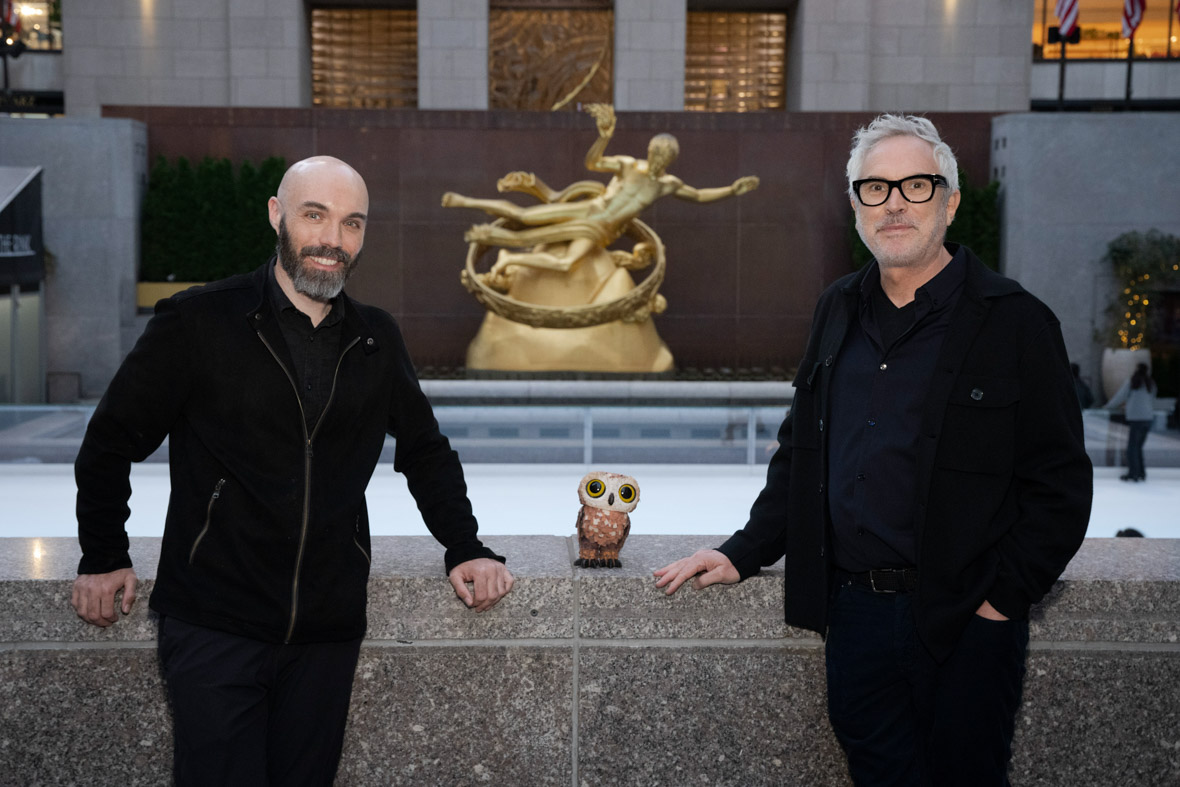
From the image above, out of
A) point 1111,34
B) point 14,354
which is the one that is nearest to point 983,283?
point 14,354

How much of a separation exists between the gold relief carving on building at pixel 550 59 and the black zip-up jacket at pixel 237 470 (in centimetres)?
2178

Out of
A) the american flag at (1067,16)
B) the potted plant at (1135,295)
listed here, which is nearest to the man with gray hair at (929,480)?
the potted plant at (1135,295)

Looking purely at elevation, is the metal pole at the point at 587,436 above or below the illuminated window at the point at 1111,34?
below

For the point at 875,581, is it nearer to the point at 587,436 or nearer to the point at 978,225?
the point at 587,436

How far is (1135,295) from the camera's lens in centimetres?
1711

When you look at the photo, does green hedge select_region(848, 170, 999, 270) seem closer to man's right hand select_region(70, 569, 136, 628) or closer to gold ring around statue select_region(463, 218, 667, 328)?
gold ring around statue select_region(463, 218, 667, 328)

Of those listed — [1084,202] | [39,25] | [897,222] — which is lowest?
[897,222]

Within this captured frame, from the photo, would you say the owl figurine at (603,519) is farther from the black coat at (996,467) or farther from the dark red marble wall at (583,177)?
the dark red marble wall at (583,177)

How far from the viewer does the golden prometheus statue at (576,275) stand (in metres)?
14.1

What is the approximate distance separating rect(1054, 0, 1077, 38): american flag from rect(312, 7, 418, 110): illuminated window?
12.4 meters

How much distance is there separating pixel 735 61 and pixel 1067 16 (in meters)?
6.53

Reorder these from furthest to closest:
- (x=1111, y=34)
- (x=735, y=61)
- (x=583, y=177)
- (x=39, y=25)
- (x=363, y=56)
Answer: (x=1111, y=34) < (x=39, y=25) < (x=735, y=61) < (x=363, y=56) < (x=583, y=177)

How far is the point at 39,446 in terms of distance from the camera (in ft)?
28.3

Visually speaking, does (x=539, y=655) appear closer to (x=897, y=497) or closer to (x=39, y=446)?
(x=897, y=497)
